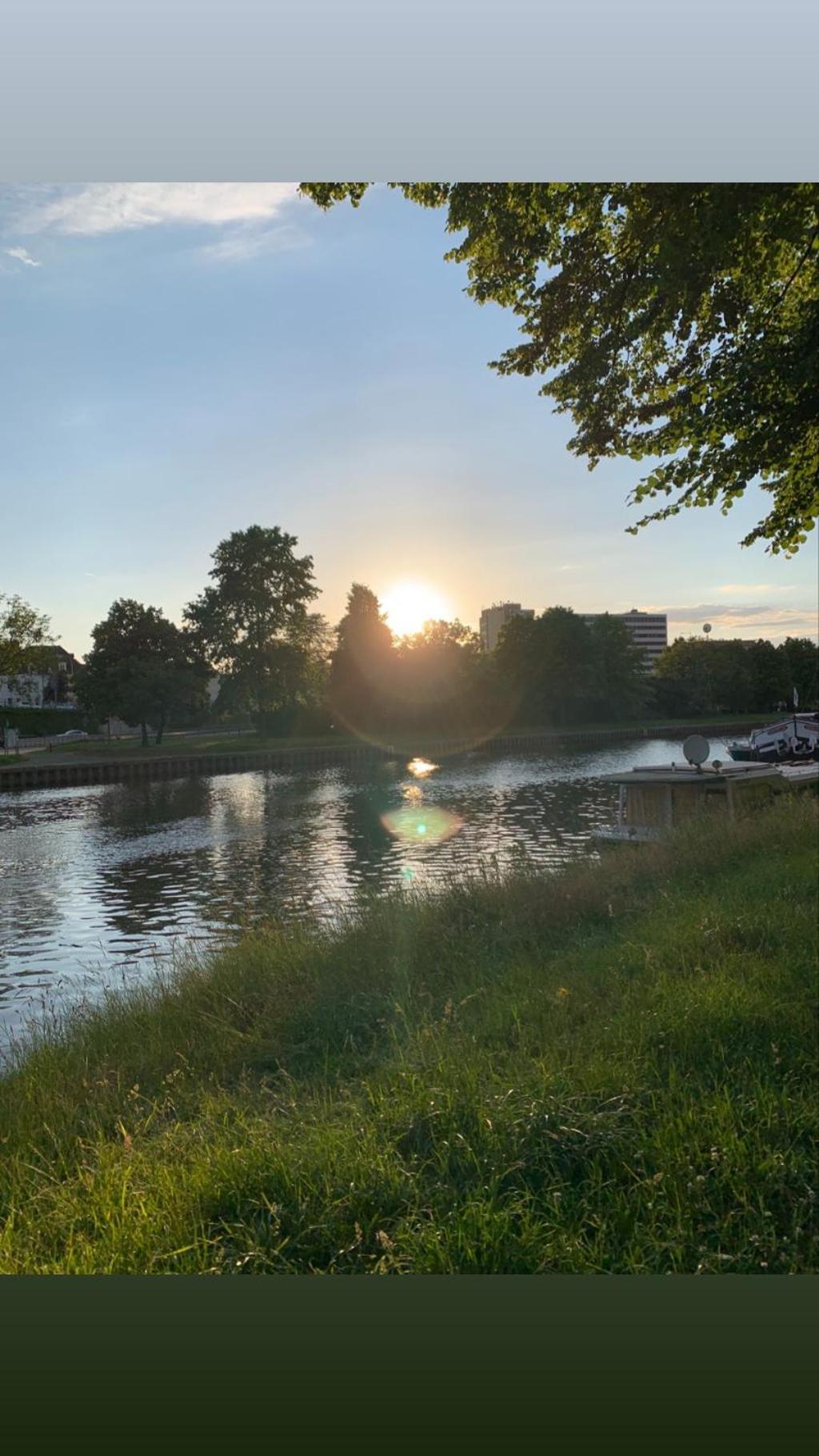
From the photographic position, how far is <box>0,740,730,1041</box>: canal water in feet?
41.1

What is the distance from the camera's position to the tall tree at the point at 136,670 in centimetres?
3481

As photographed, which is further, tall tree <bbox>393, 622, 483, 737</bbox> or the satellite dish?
tall tree <bbox>393, 622, 483, 737</bbox>

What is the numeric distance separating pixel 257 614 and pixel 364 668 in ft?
114

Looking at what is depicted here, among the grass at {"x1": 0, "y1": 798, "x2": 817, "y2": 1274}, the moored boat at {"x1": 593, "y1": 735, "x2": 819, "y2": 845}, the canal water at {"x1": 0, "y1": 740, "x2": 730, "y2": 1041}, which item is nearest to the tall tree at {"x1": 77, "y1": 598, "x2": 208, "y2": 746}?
the canal water at {"x1": 0, "y1": 740, "x2": 730, "y2": 1041}

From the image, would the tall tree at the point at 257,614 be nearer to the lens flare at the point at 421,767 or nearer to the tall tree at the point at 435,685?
the lens flare at the point at 421,767

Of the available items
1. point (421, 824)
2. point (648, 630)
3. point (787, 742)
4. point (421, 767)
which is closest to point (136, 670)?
point (421, 767)

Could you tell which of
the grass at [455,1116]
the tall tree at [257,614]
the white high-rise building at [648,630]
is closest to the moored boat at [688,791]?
the tall tree at [257,614]

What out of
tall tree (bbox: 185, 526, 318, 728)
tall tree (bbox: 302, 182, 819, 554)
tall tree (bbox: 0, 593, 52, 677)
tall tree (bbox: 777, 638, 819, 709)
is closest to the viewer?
tall tree (bbox: 302, 182, 819, 554)

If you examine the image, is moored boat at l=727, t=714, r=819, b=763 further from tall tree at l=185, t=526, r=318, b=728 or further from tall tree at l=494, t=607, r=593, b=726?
tall tree at l=494, t=607, r=593, b=726

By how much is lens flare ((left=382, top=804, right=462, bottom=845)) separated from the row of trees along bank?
450cm

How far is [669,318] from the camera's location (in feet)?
19.7

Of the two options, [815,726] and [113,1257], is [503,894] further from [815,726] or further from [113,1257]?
[815,726]

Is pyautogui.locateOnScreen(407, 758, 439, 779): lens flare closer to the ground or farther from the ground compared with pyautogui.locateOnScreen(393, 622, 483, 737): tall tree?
closer to the ground

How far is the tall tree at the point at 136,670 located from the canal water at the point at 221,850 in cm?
305
